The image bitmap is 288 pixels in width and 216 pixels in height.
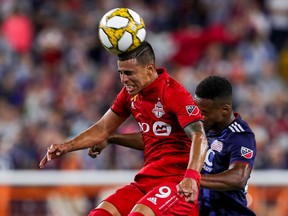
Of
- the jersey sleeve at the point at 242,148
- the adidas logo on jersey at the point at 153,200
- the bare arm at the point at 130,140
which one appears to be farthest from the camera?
the bare arm at the point at 130,140

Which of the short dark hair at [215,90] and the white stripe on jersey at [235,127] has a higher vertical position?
the short dark hair at [215,90]

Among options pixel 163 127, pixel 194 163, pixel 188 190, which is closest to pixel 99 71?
pixel 163 127

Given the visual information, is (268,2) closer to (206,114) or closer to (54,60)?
(54,60)

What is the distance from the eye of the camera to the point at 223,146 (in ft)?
26.6

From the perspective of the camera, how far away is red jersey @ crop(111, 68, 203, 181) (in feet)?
25.0

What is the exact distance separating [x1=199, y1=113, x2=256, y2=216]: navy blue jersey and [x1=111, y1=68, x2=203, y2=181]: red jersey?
1.49ft

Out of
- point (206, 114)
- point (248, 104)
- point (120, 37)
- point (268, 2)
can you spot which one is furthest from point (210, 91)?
point (268, 2)

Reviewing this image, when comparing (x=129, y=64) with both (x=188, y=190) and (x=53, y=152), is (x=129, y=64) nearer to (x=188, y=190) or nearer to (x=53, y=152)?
(x=53, y=152)

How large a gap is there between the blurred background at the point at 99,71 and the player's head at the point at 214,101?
487 cm

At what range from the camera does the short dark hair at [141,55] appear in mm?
7629

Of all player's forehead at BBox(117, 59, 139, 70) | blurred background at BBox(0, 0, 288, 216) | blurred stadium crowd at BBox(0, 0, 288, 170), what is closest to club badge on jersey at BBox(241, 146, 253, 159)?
player's forehead at BBox(117, 59, 139, 70)

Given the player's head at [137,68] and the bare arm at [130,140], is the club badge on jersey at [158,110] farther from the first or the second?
the bare arm at [130,140]

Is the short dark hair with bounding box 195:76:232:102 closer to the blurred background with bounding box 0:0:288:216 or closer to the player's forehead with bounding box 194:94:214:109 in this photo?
the player's forehead with bounding box 194:94:214:109

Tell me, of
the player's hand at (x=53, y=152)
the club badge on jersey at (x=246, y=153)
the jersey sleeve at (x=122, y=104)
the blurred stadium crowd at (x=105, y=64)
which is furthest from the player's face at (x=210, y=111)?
the blurred stadium crowd at (x=105, y=64)
